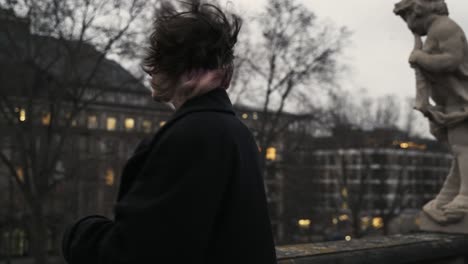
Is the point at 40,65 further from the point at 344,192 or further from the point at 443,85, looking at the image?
the point at 344,192

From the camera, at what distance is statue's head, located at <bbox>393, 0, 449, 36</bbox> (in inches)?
253

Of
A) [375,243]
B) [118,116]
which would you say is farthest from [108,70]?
[118,116]

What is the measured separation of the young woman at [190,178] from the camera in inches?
53.2

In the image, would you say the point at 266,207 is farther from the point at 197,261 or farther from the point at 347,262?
the point at 347,262

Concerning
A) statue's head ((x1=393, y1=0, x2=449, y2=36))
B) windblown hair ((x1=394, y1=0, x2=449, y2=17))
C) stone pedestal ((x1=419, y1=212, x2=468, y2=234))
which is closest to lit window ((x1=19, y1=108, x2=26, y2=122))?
statue's head ((x1=393, y1=0, x2=449, y2=36))

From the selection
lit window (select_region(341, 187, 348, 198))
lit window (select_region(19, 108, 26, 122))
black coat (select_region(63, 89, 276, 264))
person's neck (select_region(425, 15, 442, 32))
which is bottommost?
lit window (select_region(341, 187, 348, 198))

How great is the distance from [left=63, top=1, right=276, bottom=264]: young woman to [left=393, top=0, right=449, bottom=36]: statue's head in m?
5.26

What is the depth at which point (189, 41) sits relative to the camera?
1570 mm

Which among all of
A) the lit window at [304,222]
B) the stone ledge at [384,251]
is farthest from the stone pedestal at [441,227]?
the lit window at [304,222]

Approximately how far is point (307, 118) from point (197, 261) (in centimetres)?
3157

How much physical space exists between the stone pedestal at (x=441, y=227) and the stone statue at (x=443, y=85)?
11 millimetres

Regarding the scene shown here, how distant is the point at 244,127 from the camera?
1602 mm

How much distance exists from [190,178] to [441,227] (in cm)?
534

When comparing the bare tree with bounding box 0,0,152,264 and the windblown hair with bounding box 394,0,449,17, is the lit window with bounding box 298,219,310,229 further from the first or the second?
the windblown hair with bounding box 394,0,449,17
